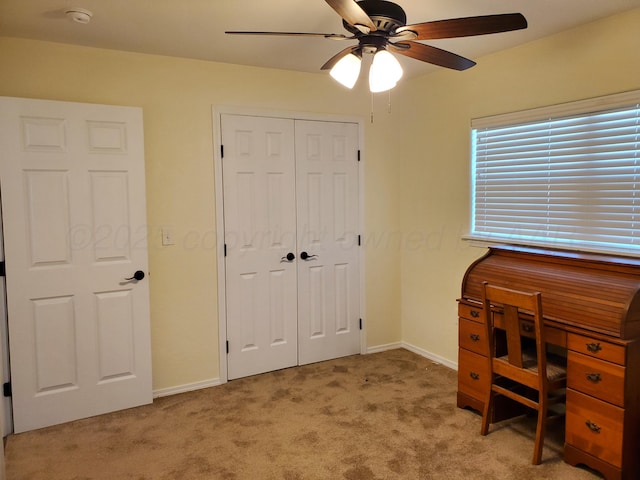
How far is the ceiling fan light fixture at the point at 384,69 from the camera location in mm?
2047

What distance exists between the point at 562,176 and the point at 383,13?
180 cm

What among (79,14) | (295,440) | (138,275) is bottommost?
(295,440)

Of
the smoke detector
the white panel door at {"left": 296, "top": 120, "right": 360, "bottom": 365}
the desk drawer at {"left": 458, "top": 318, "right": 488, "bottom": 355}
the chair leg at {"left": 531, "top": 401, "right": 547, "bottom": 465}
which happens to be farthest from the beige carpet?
the smoke detector

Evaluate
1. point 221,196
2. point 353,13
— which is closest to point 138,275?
point 221,196

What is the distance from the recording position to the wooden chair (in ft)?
8.11

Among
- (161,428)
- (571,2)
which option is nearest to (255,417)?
(161,428)

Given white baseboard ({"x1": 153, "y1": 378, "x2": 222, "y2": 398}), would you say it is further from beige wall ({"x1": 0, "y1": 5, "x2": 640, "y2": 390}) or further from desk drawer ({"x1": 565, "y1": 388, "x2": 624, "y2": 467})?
desk drawer ({"x1": 565, "y1": 388, "x2": 624, "y2": 467})

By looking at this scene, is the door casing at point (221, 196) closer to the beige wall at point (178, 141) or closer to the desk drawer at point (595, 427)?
the beige wall at point (178, 141)

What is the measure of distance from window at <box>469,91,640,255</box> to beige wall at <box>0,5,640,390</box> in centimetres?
11

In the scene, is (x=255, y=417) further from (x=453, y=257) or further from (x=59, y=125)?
(x=59, y=125)

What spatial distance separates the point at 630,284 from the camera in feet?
7.67

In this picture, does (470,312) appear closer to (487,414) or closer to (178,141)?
(487,414)

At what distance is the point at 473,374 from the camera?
10.1 ft

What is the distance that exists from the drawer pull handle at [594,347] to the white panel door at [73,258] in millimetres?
2756
